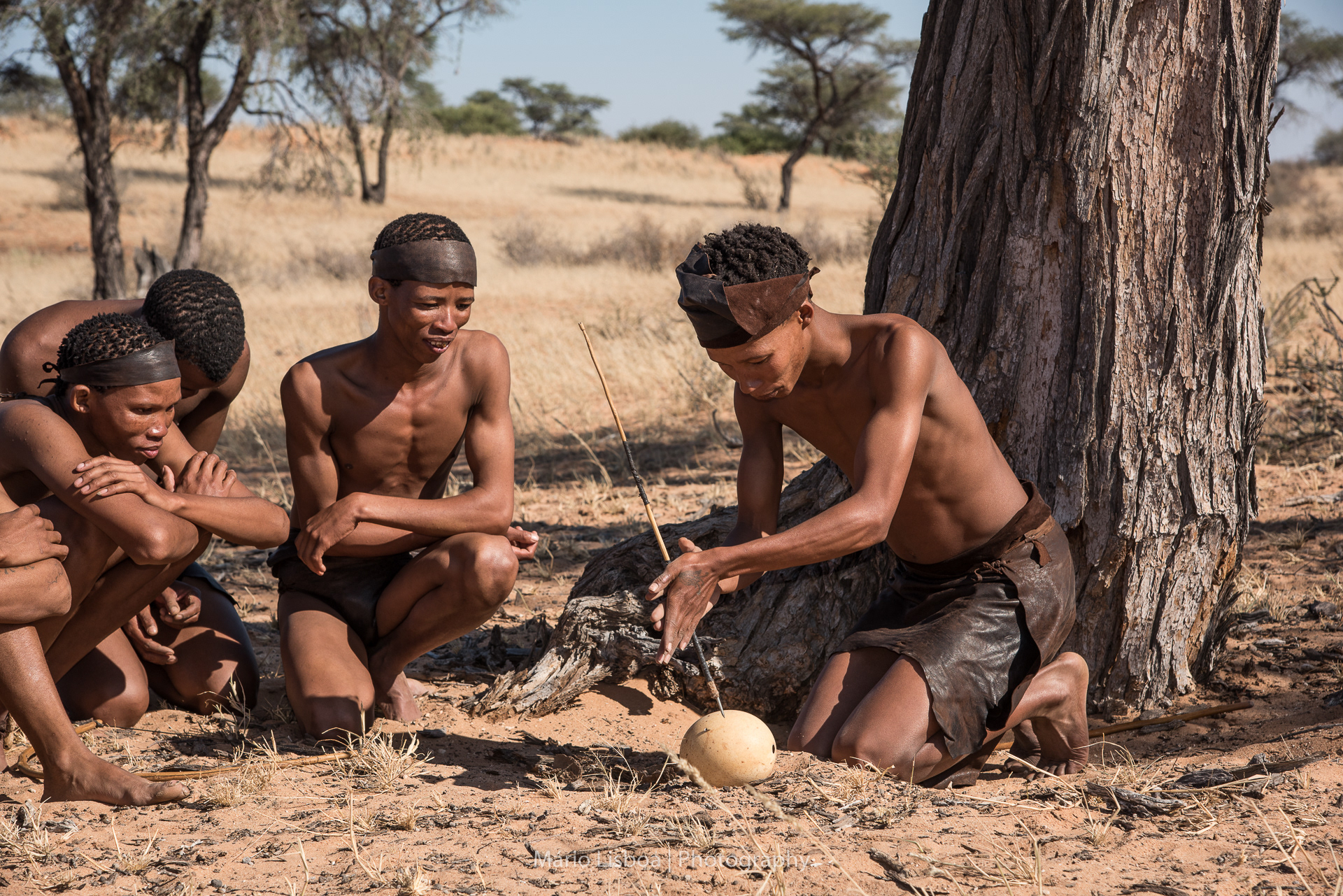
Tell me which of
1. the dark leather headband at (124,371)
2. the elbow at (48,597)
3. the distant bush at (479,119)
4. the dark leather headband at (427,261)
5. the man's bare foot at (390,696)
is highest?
the distant bush at (479,119)

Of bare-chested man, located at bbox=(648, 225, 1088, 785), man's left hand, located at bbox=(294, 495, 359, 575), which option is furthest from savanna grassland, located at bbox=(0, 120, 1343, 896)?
man's left hand, located at bbox=(294, 495, 359, 575)

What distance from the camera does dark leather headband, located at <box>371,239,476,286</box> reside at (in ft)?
11.0

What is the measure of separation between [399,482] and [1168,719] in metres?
2.65

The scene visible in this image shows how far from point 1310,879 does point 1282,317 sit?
7.93m

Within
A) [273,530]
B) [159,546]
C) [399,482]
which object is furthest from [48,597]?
[399,482]

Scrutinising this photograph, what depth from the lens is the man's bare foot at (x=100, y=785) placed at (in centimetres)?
278

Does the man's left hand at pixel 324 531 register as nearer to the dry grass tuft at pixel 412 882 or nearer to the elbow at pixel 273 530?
the elbow at pixel 273 530

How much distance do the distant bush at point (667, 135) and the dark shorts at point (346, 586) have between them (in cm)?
4258

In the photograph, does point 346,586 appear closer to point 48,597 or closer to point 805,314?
point 48,597

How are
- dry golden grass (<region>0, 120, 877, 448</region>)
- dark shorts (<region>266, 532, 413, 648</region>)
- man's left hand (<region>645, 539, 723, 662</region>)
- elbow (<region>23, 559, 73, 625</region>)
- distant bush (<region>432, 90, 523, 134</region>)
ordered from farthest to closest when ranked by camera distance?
distant bush (<region>432, 90, 523, 134</region>), dry golden grass (<region>0, 120, 877, 448</region>), dark shorts (<region>266, 532, 413, 648</region>), elbow (<region>23, 559, 73, 625</region>), man's left hand (<region>645, 539, 723, 662</region>)

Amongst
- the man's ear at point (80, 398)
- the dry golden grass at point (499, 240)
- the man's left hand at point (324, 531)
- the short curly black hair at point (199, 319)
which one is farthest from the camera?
the dry golden grass at point (499, 240)

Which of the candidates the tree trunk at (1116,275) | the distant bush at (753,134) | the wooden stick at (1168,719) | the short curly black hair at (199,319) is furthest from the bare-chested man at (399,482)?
the distant bush at (753,134)

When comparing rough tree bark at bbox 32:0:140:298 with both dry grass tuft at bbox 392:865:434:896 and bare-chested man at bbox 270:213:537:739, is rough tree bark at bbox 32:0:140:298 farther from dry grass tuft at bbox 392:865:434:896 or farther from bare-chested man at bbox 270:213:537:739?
dry grass tuft at bbox 392:865:434:896

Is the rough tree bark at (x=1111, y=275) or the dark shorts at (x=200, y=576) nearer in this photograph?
the rough tree bark at (x=1111, y=275)
